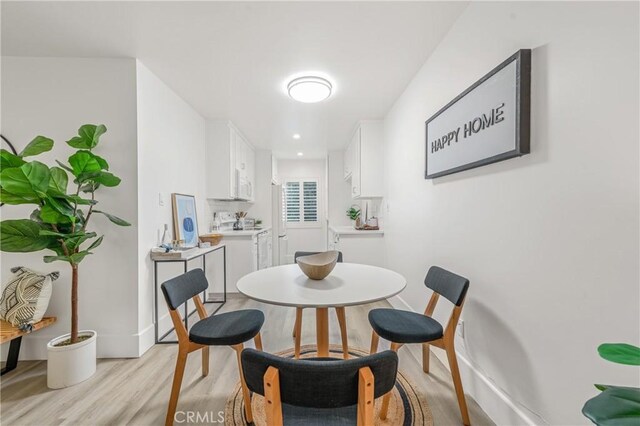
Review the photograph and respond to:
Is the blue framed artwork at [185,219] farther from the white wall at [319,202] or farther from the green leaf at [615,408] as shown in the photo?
the white wall at [319,202]

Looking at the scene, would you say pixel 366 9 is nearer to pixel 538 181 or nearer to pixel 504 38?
pixel 504 38

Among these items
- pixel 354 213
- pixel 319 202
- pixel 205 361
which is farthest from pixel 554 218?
pixel 319 202

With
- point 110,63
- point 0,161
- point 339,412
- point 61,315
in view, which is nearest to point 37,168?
point 0,161

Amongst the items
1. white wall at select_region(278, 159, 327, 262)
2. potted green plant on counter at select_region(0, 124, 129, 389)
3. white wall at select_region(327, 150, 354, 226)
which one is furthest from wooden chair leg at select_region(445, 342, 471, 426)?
white wall at select_region(278, 159, 327, 262)

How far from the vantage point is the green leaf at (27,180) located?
156cm

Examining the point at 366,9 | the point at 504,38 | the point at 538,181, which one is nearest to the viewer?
the point at 538,181

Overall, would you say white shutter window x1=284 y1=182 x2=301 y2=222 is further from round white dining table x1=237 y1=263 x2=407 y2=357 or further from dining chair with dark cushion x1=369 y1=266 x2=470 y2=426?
dining chair with dark cushion x1=369 y1=266 x2=470 y2=426

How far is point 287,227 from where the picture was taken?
639cm

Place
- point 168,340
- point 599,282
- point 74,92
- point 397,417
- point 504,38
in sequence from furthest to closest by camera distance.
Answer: point 168,340
point 74,92
point 397,417
point 504,38
point 599,282

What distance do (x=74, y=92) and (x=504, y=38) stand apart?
10.1 feet

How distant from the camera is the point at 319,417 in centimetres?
98

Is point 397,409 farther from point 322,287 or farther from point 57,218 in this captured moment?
point 57,218

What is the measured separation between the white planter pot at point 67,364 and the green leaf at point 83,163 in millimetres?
1209

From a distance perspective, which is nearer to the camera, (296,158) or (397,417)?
(397,417)
